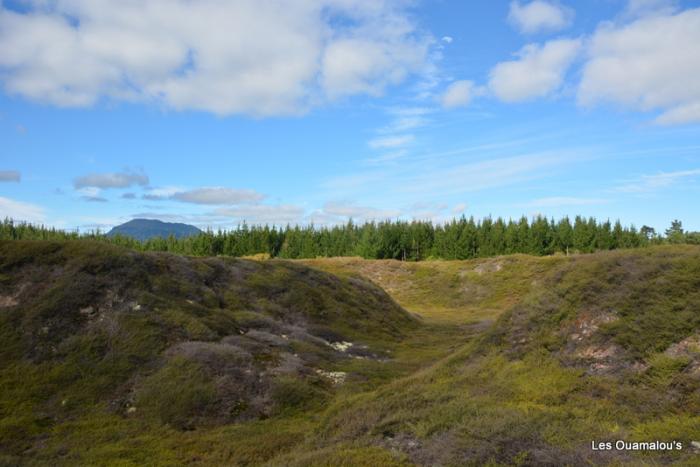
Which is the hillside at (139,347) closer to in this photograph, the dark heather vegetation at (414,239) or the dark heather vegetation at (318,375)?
the dark heather vegetation at (318,375)

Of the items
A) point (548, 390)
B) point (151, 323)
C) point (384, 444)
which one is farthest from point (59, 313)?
point (548, 390)

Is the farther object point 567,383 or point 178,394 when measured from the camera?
point 178,394

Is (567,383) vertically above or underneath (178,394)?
above

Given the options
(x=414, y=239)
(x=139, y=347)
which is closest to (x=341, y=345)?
(x=139, y=347)

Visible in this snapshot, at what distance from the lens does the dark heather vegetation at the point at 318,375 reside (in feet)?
45.8

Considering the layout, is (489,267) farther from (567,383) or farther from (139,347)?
(139,347)

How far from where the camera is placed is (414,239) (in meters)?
133

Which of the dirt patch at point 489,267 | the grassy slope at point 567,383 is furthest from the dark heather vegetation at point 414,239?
the grassy slope at point 567,383

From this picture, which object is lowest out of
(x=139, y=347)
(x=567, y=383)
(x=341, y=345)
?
(x=341, y=345)

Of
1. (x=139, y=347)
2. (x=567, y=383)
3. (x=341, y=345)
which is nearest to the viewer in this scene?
(x=567, y=383)

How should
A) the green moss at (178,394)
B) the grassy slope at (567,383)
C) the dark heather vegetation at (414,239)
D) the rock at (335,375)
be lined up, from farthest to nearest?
1. the dark heather vegetation at (414,239)
2. the rock at (335,375)
3. the green moss at (178,394)
4. the grassy slope at (567,383)

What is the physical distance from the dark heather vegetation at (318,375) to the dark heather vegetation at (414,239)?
91.0 m

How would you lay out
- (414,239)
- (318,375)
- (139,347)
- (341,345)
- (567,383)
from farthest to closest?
(414,239), (341,345), (318,375), (139,347), (567,383)

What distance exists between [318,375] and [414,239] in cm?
10841
